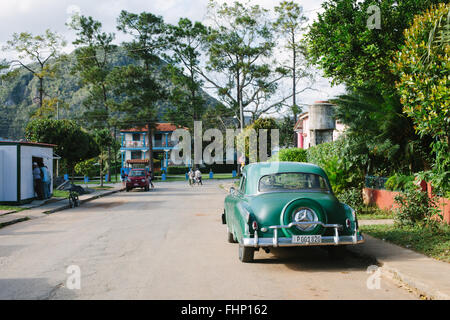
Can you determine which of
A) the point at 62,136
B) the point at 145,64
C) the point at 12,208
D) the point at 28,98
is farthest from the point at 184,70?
the point at 28,98

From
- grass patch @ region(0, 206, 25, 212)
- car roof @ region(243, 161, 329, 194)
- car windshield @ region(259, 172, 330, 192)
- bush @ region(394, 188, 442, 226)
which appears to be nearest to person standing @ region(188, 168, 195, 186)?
grass patch @ region(0, 206, 25, 212)

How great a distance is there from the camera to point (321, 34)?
16.1 m

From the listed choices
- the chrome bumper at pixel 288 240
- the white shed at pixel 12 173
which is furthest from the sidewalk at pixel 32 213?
the chrome bumper at pixel 288 240

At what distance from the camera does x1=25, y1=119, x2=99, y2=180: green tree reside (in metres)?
36.3

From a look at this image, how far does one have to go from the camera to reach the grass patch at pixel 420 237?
855 cm

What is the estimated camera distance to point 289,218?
7730 mm

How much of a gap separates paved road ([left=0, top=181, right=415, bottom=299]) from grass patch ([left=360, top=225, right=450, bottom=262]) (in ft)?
4.21

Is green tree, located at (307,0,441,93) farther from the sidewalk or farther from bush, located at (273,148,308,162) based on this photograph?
the sidewalk

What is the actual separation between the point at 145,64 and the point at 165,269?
173 feet

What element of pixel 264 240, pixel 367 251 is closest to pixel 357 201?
pixel 367 251
